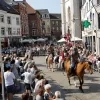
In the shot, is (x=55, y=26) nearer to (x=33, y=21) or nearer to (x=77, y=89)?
(x=33, y=21)

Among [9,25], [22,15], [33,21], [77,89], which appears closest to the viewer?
[77,89]

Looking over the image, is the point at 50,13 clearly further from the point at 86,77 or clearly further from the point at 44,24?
the point at 86,77

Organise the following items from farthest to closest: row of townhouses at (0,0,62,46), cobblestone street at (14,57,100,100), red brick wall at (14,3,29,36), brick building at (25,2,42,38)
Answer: brick building at (25,2,42,38)
red brick wall at (14,3,29,36)
row of townhouses at (0,0,62,46)
cobblestone street at (14,57,100,100)

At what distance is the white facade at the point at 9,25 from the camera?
5444cm

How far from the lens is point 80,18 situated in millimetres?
64750

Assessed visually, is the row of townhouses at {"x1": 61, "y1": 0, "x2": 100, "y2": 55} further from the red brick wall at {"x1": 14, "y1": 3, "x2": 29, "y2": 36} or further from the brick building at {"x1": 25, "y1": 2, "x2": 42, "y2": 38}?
the brick building at {"x1": 25, "y1": 2, "x2": 42, "y2": 38}

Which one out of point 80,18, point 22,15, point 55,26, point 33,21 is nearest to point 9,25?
point 22,15

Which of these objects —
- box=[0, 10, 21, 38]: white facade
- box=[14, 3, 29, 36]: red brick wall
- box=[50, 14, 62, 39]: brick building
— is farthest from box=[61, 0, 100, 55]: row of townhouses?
box=[50, 14, 62, 39]: brick building

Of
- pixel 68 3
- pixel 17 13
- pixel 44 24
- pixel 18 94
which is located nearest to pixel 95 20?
pixel 18 94

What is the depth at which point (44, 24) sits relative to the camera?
10694cm

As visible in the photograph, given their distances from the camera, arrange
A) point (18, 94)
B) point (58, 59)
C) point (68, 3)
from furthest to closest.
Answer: point (68, 3) → point (58, 59) → point (18, 94)

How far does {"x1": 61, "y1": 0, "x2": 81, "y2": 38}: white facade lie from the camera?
63844 millimetres

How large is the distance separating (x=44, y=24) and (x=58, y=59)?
8319 centimetres

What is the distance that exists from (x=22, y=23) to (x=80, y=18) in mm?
15326
